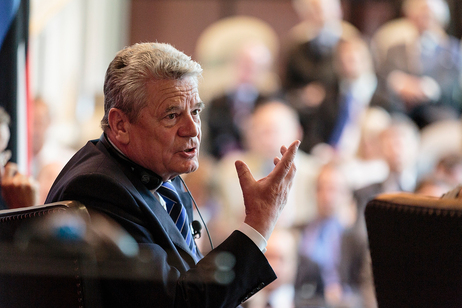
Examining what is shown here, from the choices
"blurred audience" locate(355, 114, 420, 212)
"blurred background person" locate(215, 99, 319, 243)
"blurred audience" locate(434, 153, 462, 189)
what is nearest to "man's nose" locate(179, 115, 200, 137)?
"blurred background person" locate(215, 99, 319, 243)

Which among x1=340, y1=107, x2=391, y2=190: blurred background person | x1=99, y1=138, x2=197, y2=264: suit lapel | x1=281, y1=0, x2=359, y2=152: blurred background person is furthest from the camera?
x1=281, y1=0, x2=359, y2=152: blurred background person

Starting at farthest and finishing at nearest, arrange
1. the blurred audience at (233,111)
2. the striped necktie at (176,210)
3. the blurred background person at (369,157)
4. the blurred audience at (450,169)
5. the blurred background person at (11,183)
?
the blurred audience at (233,111) < the blurred background person at (369,157) < the blurred audience at (450,169) < the blurred background person at (11,183) < the striped necktie at (176,210)

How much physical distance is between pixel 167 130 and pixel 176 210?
243mm

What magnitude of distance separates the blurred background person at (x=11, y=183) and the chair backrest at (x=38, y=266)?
560mm

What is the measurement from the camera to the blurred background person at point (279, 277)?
2598 millimetres

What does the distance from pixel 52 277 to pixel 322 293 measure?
7.30ft

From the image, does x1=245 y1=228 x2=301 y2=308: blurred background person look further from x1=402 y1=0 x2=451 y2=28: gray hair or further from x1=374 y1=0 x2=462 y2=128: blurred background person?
x1=402 y1=0 x2=451 y2=28: gray hair

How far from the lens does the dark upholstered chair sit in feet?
3.36

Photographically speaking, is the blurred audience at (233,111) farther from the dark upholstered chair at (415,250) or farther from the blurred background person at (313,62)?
the dark upholstered chair at (415,250)

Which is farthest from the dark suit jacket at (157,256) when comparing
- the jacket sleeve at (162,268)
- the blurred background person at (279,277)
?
the blurred background person at (279,277)

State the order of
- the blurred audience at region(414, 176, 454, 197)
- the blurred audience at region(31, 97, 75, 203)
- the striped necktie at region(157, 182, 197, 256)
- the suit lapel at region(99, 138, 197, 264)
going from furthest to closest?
the blurred audience at region(414, 176, 454, 197)
the blurred audience at region(31, 97, 75, 203)
the striped necktie at region(157, 182, 197, 256)
the suit lapel at region(99, 138, 197, 264)

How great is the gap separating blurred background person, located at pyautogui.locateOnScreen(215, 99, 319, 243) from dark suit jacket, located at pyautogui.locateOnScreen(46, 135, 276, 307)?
2352mm

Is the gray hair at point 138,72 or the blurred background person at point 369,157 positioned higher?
the gray hair at point 138,72

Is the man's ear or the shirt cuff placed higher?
the man's ear
